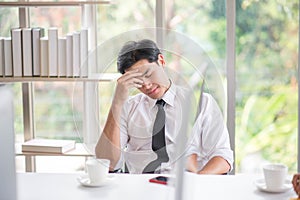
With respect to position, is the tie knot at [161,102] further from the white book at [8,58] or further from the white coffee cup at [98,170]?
the white book at [8,58]

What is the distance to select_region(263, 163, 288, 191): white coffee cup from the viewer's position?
1725 mm

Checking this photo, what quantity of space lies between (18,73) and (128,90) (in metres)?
1.56

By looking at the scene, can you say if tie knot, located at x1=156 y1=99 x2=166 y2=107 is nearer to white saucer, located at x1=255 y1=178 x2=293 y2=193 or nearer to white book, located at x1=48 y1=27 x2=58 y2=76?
white saucer, located at x1=255 y1=178 x2=293 y2=193

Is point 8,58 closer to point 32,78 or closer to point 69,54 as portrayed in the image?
point 32,78

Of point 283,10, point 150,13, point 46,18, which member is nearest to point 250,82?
point 283,10

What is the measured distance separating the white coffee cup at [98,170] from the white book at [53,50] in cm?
139

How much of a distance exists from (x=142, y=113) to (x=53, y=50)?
4.34 ft

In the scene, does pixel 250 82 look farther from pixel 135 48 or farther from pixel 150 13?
pixel 135 48

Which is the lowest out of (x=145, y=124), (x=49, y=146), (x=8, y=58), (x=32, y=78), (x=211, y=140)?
(x=49, y=146)

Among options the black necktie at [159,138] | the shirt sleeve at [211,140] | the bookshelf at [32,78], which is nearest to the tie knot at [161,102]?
the black necktie at [159,138]

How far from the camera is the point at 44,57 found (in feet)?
10.2

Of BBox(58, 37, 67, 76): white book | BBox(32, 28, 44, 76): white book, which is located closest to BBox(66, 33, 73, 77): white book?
BBox(58, 37, 67, 76): white book

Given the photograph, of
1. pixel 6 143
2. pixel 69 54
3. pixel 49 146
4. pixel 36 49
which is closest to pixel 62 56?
pixel 69 54

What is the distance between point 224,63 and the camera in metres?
3.26
